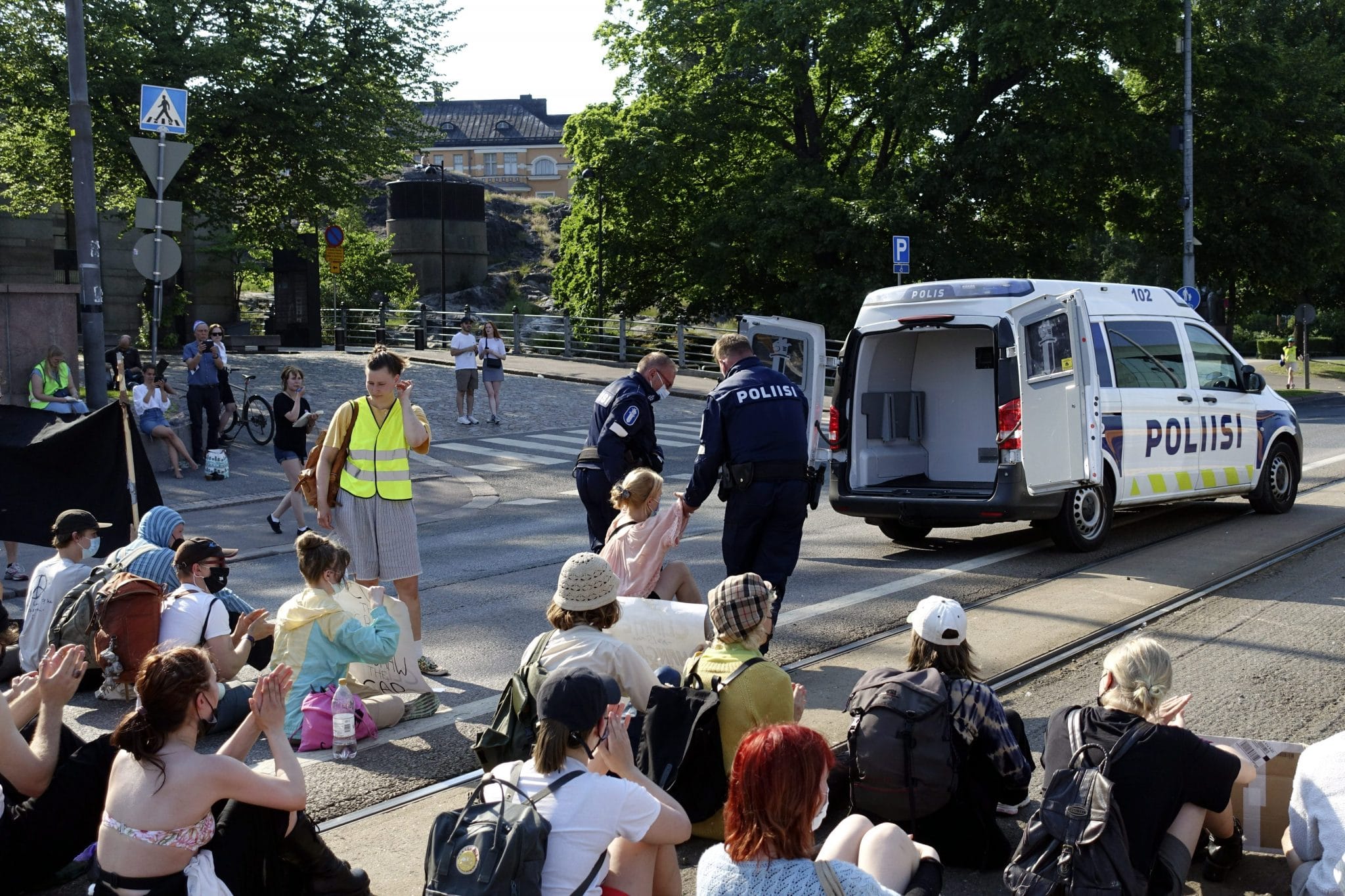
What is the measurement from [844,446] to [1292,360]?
3469 centimetres

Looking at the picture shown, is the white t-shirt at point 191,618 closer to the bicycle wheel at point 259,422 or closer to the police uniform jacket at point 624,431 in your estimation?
the police uniform jacket at point 624,431

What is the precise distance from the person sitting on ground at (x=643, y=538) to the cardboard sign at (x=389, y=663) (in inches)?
43.8

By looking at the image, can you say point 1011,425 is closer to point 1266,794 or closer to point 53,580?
point 1266,794

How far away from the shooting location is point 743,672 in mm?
4711

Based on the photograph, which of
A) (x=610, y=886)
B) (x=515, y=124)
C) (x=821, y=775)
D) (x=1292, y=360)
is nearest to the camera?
(x=821, y=775)

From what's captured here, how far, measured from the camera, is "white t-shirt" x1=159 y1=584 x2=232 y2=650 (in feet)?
19.6

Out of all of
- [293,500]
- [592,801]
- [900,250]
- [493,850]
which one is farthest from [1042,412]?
[900,250]

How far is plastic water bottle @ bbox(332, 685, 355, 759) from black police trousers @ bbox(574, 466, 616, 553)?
223 centimetres

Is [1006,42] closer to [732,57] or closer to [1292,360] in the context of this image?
[732,57]

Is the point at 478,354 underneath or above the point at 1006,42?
underneath

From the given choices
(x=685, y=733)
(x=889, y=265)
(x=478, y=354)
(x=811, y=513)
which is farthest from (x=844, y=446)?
(x=889, y=265)

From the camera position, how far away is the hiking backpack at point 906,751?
4.41 m

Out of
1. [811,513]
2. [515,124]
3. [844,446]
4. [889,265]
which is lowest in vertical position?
[811,513]

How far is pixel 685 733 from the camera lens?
4.74 m
